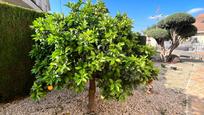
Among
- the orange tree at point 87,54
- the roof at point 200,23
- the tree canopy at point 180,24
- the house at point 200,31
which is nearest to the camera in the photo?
the orange tree at point 87,54

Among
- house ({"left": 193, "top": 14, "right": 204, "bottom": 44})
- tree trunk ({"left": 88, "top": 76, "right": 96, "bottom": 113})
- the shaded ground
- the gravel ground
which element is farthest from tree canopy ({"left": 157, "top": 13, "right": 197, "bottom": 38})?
house ({"left": 193, "top": 14, "right": 204, "bottom": 44})

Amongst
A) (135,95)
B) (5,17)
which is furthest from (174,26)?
(5,17)

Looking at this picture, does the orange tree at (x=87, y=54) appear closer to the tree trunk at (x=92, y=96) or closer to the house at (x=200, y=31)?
the tree trunk at (x=92, y=96)

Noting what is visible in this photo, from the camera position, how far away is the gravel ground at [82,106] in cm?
404

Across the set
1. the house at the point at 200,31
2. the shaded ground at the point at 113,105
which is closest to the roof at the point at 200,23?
the house at the point at 200,31

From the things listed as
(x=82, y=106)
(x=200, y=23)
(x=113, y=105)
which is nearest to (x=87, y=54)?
(x=82, y=106)

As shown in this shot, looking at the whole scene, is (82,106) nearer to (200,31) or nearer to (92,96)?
(92,96)

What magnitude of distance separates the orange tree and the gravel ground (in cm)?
84

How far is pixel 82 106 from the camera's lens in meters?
4.27

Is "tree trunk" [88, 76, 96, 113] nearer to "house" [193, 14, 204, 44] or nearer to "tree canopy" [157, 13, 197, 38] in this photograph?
"tree canopy" [157, 13, 197, 38]

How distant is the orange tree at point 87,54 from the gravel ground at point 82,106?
33.1 inches

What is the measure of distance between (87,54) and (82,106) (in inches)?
67.6

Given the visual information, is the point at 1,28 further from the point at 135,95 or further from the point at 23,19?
the point at 135,95

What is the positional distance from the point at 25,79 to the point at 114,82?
270 centimetres
